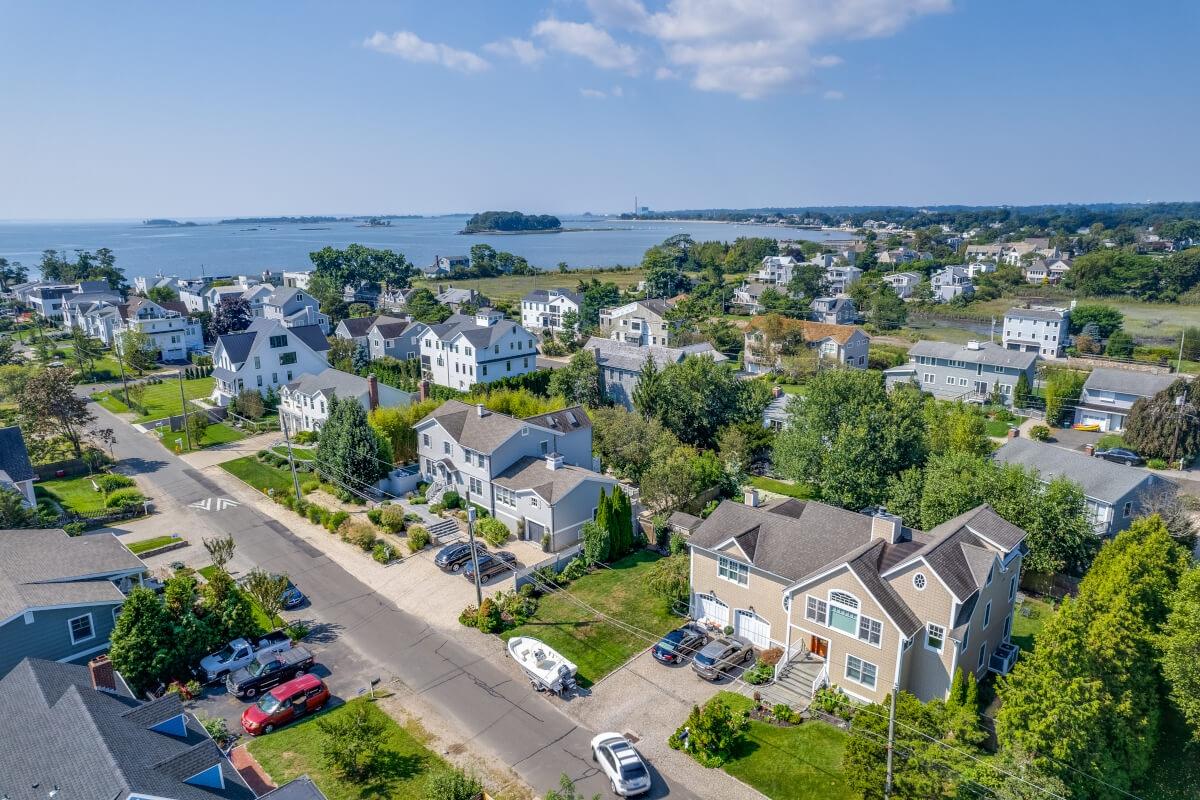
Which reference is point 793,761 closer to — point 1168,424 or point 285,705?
point 285,705

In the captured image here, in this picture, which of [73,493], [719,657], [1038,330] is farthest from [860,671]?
[1038,330]

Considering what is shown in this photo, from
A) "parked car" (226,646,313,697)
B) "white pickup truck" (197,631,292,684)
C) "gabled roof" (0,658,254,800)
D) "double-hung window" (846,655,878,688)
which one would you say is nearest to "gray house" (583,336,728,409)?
"double-hung window" (846,655,878,688)

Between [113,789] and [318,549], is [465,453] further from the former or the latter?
[113,789]

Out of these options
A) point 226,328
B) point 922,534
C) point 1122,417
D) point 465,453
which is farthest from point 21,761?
point 226,328

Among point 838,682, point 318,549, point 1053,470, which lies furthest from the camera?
point 1053,470

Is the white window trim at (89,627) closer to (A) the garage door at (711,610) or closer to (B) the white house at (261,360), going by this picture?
(A) the garage door at (711,610)

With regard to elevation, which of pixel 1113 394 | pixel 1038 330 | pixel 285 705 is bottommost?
pixel 285 705

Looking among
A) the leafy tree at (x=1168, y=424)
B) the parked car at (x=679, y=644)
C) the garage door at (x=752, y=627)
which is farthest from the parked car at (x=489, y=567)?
the leafy tree at (x=1168, y=424)
